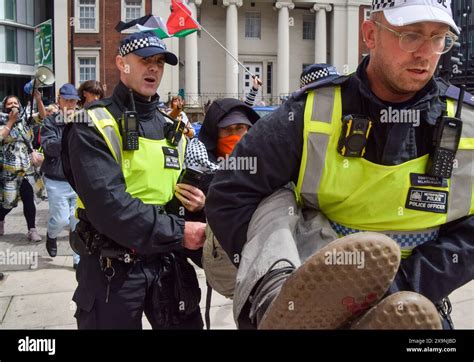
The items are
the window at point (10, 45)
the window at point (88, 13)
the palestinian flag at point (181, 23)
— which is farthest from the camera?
the window at point (10, 45)

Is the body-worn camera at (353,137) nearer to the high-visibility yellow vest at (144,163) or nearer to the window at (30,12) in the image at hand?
the high-visibility yellow vest at (144,163)

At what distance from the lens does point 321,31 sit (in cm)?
4275

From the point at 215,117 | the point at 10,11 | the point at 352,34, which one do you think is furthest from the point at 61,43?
the point at 215,117

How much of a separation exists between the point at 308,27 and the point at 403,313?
46339 mm

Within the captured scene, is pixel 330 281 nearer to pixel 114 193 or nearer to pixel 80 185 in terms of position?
pixel 114 193

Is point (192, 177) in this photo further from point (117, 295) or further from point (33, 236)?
point (33, 236)

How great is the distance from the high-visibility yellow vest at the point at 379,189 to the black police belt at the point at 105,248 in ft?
4.36

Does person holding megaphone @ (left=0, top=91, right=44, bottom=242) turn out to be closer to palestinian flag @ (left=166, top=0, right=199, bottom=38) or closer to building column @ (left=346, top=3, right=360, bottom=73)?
palestinian flag @ (left=166, top=0, right=199, bottom=38)

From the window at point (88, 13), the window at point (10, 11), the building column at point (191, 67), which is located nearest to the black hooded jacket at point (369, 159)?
the building column at point (191, 67)

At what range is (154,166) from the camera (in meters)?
2.97

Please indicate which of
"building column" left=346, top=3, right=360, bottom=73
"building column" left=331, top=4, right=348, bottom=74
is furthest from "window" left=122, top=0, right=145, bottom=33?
"building column" left=346, top=3, right=360, bottom=73

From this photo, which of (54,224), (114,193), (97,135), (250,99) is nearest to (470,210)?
(114,193)

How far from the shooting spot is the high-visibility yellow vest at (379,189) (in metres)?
1.83
